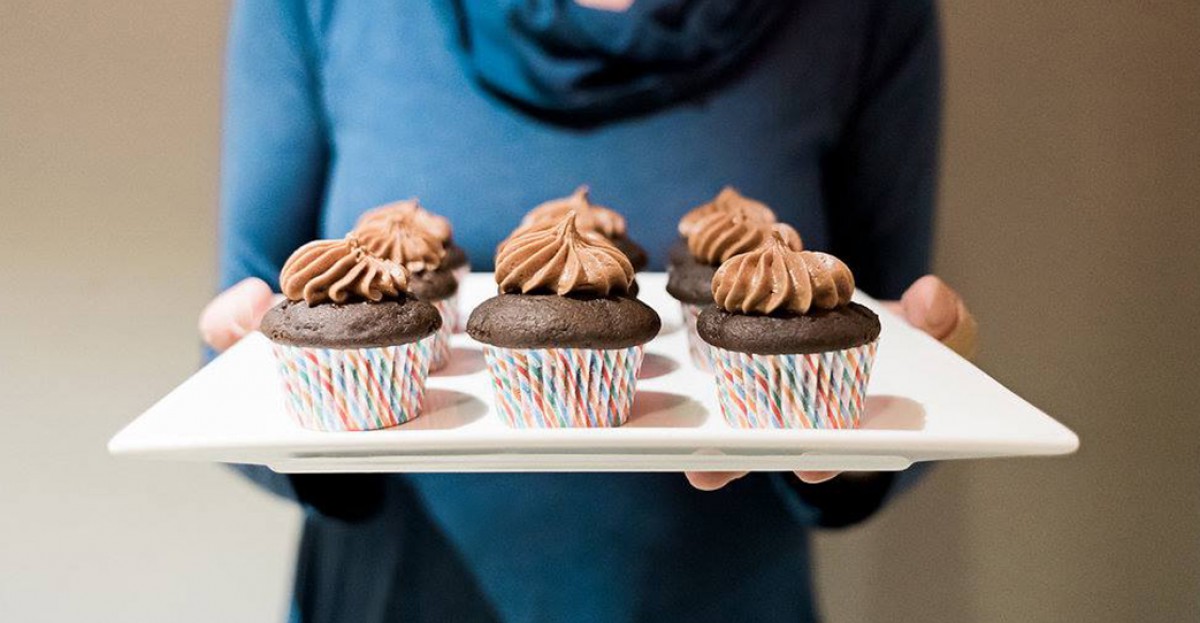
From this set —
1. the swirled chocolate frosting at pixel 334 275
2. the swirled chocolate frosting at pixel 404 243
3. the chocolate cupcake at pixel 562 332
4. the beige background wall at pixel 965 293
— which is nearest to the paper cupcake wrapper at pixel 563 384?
the chocolate cupcake at pixel 562 332

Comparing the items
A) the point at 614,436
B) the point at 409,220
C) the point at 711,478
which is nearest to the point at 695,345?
the point at 711,478

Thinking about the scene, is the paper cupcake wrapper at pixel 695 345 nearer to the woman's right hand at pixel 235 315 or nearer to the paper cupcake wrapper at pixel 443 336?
the paper cupcake wrapper at pixel 443 336

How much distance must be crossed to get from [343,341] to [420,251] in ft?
1.34

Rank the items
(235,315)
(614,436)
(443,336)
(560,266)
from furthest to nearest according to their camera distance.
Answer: (235,315) < (443,336) < (560,266) < (614,436)

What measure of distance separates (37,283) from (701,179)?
6.00 ft

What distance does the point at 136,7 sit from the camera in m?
2.52

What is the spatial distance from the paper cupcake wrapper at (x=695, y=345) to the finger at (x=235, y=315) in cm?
97

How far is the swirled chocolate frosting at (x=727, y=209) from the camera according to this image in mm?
2273

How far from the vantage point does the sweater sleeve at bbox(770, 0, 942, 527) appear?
98.0 inches

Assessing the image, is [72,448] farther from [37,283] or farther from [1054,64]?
[1054,64]

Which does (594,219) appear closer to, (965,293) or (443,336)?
(443,336)

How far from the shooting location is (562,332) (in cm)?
173

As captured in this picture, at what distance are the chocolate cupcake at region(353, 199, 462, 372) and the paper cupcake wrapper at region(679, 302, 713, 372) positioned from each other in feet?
1.75

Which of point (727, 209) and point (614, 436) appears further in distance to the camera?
point (727, 209)
